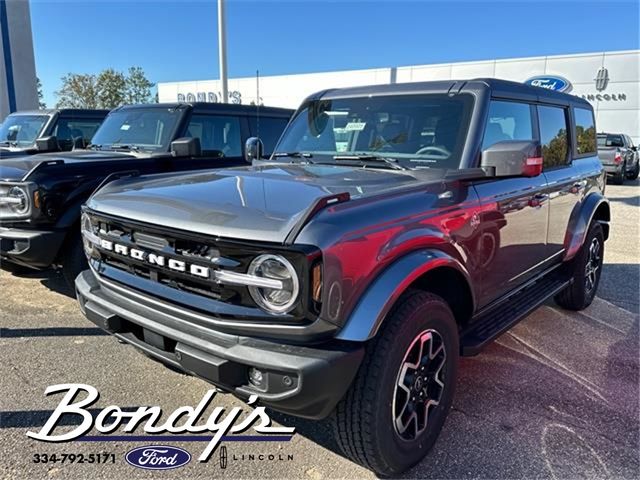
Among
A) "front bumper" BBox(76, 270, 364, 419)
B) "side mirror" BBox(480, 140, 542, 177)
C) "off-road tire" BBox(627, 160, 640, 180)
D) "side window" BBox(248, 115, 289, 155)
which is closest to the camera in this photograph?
"front bumper" BBox(76, 270, 364, 419)

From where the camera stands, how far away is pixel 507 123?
11.2 ft

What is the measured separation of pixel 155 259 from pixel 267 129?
450 cm

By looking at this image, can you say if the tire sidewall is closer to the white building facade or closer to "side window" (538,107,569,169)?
"side window" (538,107,569,169)

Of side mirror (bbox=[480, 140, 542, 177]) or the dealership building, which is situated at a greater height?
the dealership building

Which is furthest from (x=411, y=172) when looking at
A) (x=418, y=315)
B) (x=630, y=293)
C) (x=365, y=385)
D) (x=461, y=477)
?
(x=630, y=293)

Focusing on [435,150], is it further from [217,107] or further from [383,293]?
[217,107]

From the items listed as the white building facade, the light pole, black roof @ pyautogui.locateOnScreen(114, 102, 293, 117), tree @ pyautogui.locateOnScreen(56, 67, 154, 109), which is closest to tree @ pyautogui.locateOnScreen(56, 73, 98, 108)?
tree @ pyautogui.locateOnScreen(56, 67, 154, 109)

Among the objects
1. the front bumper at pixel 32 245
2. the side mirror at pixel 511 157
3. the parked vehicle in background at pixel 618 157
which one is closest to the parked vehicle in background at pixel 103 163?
the front bumper at pixel 32 245

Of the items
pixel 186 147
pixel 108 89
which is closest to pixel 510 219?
pixel 186 147

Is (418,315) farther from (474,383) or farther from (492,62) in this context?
(492,62)

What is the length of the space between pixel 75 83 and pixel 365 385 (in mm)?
39627

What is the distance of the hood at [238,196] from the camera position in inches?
79.7

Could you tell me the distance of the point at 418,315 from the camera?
7.50ft

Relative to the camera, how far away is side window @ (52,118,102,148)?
804 cm
